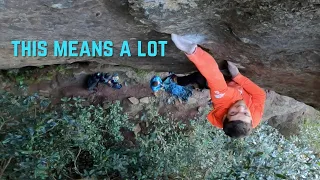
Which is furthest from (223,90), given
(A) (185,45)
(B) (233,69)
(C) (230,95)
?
(A) (185,45)

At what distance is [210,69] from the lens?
3.89 m

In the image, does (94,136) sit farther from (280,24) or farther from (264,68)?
(280,24)

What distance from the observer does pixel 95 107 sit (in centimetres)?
578

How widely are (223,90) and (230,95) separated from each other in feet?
0.44

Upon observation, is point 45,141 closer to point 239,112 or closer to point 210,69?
point 210,69

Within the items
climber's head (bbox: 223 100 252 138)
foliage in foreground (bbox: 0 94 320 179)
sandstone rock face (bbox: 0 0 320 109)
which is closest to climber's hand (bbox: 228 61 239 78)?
sandstone rock face (bbox: 0 0 320 109)

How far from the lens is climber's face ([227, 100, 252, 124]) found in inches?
161

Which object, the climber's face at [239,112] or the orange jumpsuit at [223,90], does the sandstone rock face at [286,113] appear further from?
the climber's face at [239,112]

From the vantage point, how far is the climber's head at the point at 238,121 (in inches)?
157

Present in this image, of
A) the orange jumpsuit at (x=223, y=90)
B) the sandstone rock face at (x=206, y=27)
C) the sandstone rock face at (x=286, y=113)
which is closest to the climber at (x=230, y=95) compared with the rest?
the orange jumpsuit at (x=223, y=90)

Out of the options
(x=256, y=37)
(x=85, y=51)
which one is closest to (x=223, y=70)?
(x=256, y=37)

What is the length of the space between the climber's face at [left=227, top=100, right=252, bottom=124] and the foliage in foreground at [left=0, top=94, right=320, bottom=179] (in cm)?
134

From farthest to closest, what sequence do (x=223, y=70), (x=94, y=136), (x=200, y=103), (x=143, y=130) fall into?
(x=200, y=103)
(x=143, y=130)
(x=94, y=136)
(x=223, y=70)

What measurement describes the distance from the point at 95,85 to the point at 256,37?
321 cm
